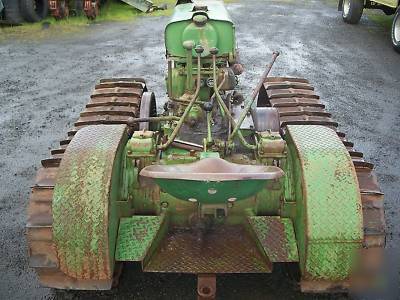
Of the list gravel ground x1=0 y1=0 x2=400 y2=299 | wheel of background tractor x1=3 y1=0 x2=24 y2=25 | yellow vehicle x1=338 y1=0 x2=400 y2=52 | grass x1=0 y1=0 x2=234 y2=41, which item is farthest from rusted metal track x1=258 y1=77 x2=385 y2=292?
wheel of background tractor x1=3 y1=0 x2=24 y2=25

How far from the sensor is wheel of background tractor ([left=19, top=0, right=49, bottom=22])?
14.1 metres

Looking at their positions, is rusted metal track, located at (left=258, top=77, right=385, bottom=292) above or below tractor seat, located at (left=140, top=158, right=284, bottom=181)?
below

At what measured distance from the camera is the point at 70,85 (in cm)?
998

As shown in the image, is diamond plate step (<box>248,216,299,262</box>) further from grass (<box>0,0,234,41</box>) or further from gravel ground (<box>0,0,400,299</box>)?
grass (<box>0,0,234,41</box>)

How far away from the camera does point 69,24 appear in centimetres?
1445

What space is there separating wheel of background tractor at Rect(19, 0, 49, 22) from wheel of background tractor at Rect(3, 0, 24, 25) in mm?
122

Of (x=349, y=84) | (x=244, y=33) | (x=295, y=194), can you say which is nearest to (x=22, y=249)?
(x=295, y=194)

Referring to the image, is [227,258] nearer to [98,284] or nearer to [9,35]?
[98,284]


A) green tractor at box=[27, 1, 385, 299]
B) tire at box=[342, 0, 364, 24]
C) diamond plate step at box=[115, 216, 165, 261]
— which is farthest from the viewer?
tire at box=[342, 0, 364, 24]

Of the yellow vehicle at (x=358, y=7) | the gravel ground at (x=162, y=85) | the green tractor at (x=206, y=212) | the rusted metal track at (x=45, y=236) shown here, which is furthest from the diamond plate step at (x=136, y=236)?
the yellow vehicle at (x=358, y=7)

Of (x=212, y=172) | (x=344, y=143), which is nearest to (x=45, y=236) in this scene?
(x=212, y=172)

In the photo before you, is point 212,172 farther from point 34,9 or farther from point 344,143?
point 34,9

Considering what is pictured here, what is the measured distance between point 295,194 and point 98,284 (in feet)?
5.35

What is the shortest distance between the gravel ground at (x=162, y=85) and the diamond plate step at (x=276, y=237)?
2.36 feet
